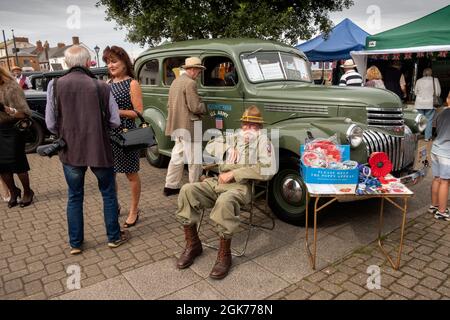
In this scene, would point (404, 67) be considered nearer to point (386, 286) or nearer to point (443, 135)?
point (443, 135)

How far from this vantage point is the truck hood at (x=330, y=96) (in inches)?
166

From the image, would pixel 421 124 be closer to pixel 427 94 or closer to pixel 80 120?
pixel 80 120

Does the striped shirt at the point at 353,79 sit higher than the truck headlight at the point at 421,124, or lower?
higher

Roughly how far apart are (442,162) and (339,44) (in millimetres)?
9332

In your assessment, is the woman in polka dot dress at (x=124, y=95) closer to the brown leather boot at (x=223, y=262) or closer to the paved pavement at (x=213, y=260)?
the paved pavement at (x=213, y=260)

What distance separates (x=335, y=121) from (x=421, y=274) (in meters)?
1.78

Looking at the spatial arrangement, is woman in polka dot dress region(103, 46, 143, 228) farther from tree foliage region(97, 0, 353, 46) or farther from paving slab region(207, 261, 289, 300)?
tree foliage region(97, 0, 353, 46)

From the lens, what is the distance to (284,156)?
3.95 metres

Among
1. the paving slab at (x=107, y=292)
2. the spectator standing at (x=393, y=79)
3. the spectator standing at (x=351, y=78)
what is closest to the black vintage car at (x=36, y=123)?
the spectator standing at (x=351, y=78)

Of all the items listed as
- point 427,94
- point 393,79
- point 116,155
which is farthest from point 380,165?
point 393,79

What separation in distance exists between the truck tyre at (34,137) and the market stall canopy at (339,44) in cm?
815

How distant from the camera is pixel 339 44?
12328 mm


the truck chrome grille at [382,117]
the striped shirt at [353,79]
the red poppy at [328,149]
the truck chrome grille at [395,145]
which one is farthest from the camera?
the striped shirt at [353,79]
